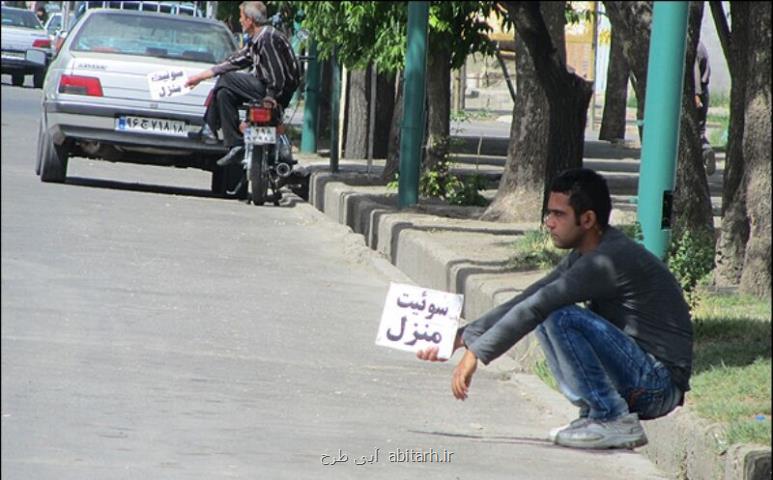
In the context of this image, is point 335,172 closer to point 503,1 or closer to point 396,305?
point 503,1

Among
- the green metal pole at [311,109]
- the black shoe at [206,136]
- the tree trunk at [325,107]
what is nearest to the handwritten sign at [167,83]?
the black shoe at [206,136]

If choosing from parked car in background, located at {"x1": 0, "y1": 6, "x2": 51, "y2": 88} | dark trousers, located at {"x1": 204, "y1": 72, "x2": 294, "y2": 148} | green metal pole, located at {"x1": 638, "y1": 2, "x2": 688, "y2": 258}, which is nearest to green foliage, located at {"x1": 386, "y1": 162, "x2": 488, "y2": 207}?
dark trousers, located at {"x1": 204, "y1": 72, "x2": 294, "y2": 148}

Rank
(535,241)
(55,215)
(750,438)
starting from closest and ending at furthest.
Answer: (750,438), (535,241), (55,215)

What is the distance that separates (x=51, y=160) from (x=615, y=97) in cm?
1407

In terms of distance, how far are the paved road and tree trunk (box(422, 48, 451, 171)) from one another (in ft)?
10.2

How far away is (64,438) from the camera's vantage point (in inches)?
232

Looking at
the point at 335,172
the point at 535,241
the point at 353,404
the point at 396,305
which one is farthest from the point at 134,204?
the point at 396,305

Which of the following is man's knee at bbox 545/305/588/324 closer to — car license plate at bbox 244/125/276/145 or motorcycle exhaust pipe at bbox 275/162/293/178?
car license plate at bbox 244/125/276/145

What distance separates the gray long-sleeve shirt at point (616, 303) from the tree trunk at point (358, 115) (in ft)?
47.7

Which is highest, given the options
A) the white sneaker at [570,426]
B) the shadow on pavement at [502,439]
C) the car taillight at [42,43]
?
the car taillight at [42,43]

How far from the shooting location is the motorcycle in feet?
48.9

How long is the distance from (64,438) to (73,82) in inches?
369

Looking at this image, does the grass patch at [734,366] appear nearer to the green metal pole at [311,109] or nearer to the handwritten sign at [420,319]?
the handwritten sign at [420,319]

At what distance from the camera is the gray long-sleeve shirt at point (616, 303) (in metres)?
Result: 6.02
